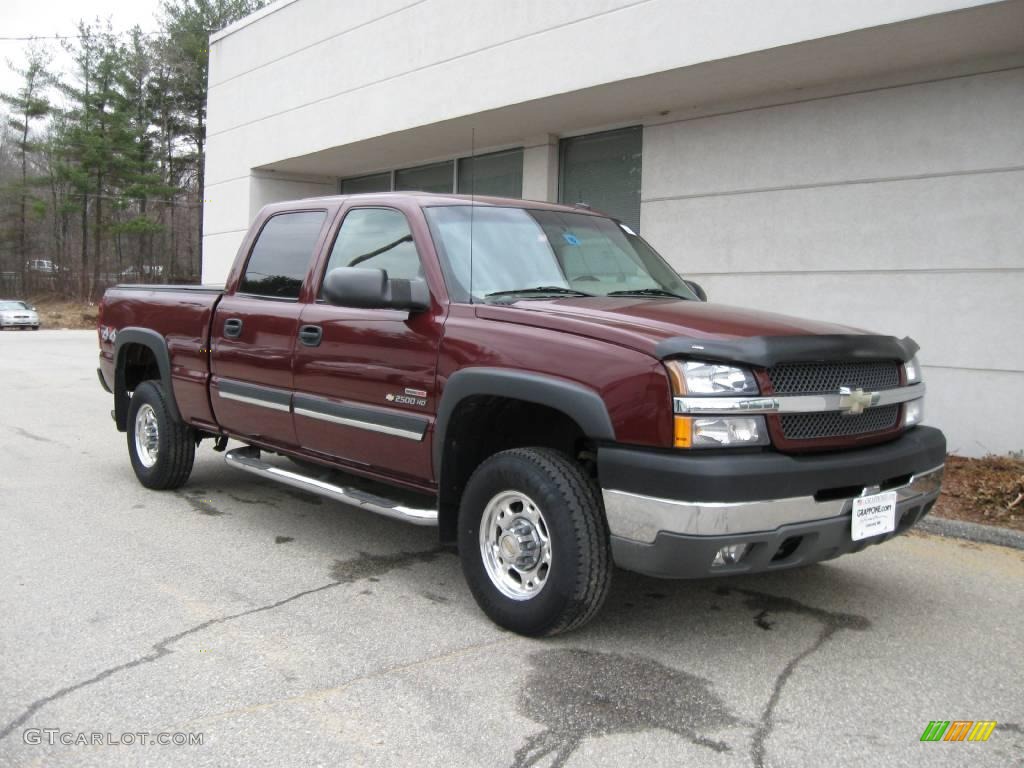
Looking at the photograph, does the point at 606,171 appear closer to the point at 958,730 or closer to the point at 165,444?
the point at 165,444

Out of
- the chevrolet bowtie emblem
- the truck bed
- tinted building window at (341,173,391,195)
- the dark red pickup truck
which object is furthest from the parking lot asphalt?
tinted building window at (341,173,391,195)

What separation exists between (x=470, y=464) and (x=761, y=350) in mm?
1543

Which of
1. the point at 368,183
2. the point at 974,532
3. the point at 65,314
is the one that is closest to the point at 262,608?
the point at 974,532

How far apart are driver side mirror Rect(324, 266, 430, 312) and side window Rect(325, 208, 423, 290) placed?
0.31 metres

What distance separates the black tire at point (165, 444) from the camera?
6492 millimetres

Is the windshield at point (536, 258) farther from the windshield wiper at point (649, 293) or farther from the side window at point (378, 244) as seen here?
the side window at point (378, 244)

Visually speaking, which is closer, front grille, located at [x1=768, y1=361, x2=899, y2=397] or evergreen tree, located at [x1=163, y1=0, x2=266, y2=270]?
front grille, located at [x1=768, y1=361, x2=899, y2=397]

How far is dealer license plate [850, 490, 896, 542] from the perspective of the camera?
370 centimetres

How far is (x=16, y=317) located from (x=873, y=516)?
40.1 m

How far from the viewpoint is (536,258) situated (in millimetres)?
4703

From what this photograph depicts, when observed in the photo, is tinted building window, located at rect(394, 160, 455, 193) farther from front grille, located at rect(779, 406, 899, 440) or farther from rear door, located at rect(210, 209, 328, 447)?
front grille, located at rect(779, 406, 899, 440)

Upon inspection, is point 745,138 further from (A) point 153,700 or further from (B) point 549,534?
(A) point 153,700

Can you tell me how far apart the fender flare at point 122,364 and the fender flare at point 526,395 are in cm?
287

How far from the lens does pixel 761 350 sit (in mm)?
3496
